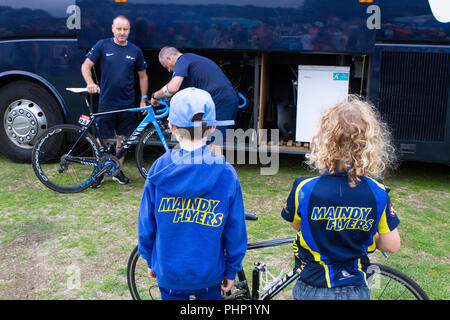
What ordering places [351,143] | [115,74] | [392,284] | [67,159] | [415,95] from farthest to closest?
[115,74] → [415,95] → [67,159] → [392,284] → [351,143]

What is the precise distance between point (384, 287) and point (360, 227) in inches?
21.7

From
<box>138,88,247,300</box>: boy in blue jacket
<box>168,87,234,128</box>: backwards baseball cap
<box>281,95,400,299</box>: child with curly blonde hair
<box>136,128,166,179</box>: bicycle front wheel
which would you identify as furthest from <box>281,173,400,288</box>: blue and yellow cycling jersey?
<box>136,128,166,179</box>: bicycle front wheel

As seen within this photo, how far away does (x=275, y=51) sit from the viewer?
570 cm

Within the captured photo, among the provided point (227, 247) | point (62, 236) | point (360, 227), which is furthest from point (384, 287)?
point (62, 236)

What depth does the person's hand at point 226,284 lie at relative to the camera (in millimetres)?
2332

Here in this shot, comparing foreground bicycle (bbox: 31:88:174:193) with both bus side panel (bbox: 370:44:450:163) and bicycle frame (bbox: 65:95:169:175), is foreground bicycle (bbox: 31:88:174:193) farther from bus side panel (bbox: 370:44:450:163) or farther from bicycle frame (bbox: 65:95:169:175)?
bus side panel (bbox: 370:44:450:163)

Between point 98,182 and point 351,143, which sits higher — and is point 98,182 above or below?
below

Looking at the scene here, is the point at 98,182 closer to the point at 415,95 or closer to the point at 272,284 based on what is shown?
the point at 272,284

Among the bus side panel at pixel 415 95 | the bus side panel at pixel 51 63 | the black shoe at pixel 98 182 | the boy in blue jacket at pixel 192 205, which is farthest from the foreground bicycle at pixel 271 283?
the bus side panel at pixel 51 63

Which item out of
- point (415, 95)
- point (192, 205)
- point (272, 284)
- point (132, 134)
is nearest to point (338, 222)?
point (192, 205)

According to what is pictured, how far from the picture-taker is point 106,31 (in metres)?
5.92

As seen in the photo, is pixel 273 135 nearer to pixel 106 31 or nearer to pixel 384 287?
pixel 106 31

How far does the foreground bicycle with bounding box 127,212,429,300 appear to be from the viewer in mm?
2473

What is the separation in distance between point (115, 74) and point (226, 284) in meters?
3.89
